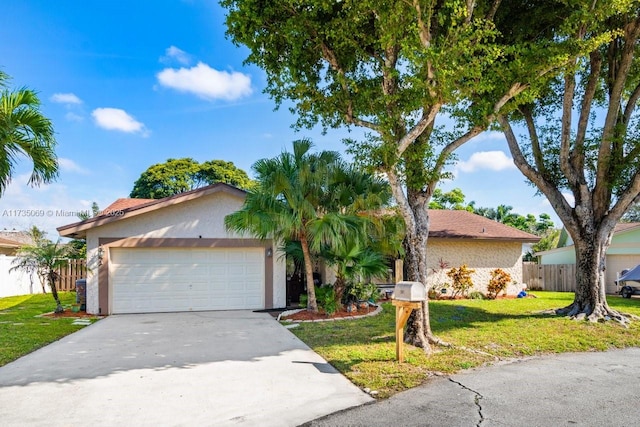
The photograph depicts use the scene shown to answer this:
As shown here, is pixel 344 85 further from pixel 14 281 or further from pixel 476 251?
pixel 14 281

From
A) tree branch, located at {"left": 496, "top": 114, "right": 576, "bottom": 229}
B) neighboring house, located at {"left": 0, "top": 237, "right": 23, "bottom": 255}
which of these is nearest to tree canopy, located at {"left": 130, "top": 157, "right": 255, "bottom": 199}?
neighboring house, located at {"left": 0, "top": 237, "right": 23, "bottom": 255}

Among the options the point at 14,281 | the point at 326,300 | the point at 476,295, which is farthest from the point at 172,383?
the point at 14,281

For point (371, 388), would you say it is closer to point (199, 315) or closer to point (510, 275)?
point (199, 315)

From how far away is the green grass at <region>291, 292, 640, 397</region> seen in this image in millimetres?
6025

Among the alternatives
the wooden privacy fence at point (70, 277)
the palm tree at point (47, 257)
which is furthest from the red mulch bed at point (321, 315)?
the wooden privacy fence at point (70, 277)

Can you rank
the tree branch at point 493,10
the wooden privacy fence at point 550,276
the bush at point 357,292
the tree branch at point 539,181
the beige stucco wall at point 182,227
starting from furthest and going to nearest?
the wooden privacy fence at point 550,276, the beige stucco wall at point 182,227, the bush at point 357,292, the tree branch at point 539,181, the tree branch at point 493,10

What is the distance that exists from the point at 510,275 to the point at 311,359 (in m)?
13.5

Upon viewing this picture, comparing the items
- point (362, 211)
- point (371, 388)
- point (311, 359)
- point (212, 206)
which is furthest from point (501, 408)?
point (212, 206)

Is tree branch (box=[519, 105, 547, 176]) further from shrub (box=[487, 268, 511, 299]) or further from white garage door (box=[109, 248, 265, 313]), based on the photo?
white garage door (box=[109, 248, 265, 313])

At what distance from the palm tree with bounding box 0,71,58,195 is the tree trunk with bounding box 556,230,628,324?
13312mm

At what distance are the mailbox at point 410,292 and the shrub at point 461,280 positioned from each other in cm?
1072

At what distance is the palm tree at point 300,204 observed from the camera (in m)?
10.5

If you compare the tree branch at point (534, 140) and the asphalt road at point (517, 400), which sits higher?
the tree branch at point (534, 140)

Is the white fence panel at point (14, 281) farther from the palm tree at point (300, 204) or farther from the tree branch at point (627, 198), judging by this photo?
the tree branch at point (627, 198)
